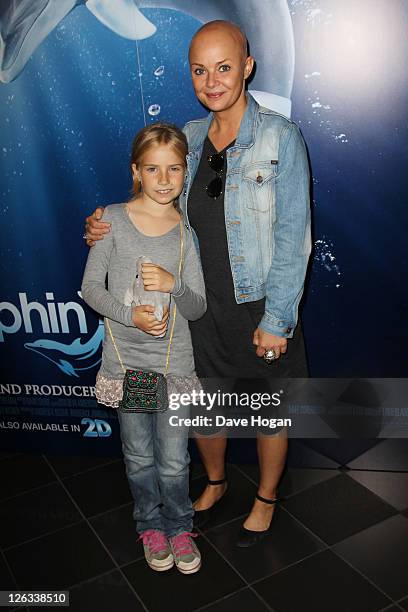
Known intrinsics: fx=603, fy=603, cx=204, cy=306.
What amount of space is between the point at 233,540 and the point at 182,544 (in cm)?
27

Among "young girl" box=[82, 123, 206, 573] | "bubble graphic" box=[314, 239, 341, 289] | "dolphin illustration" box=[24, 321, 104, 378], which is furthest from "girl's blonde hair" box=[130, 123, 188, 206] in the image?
"dolphin illustration" box=[24, 321, 104, 378]

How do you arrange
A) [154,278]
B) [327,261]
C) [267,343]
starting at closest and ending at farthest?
[154,278] → [267,343] → [327,261]

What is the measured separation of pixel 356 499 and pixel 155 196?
1.63 metres

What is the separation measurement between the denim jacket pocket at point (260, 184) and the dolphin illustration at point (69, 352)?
1.20m

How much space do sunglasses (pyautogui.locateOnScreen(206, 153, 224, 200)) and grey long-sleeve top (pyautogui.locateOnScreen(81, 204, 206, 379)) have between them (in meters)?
0.15

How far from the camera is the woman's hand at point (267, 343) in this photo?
2113mm

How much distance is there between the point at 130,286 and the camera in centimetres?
200

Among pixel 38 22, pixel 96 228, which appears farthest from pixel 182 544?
pixel 38 22

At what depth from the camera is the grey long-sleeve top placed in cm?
198

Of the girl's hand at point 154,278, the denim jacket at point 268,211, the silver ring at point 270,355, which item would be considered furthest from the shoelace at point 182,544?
the girl's hand at point 154,278

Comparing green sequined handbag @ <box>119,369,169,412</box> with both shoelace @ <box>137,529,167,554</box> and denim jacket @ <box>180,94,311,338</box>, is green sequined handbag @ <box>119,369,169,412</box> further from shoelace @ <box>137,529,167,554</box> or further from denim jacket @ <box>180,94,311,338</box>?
shoelace @ <box>137,529,167,554</box>

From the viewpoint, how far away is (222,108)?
1968 mm

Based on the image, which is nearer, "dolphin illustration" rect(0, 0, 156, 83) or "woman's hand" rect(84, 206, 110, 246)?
"woman's hand" rect(84, 206, 110, 246)

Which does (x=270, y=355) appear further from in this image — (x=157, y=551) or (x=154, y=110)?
(x=154, y=110)
